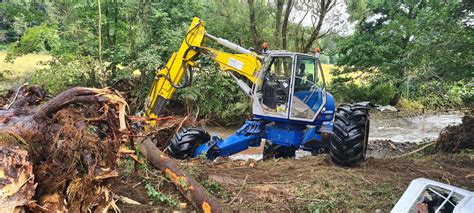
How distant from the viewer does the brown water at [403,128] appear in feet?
41.6

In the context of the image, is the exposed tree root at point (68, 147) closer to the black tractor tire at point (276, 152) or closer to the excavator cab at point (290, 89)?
the excavator cab at point (290, 89)

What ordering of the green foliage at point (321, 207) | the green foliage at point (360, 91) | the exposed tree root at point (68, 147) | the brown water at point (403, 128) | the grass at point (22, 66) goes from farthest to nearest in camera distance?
the green foliage at point (360, 91)
the grass at point (22, 66)
the brown water at point (403, 128)
the green foliage at point (321, 207)
the exposed tree root at point (68, 147)

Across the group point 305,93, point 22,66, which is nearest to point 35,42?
point 22,66

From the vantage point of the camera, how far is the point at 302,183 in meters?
4.88

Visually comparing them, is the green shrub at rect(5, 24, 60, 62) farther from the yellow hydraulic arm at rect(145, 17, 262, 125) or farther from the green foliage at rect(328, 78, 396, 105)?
the green foliage at rect(328, 78, 396, 105)

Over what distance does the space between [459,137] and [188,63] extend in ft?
19.6

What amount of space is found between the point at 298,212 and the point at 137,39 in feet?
39.9

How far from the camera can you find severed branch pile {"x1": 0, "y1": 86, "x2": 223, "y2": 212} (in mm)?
2719

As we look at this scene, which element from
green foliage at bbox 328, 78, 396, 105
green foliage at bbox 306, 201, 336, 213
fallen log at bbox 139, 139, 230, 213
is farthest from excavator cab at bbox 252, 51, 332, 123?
green foliage at bbox 328, 78, 396, 105

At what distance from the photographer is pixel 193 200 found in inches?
145

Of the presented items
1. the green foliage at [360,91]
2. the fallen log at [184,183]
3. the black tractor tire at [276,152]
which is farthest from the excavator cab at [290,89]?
the green foliage at [360,91]

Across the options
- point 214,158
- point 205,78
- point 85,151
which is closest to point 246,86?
point 214,158

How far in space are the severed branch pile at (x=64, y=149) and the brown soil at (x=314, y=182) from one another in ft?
2.15

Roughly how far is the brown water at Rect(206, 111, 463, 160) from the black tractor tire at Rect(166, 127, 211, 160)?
3.17 metres
